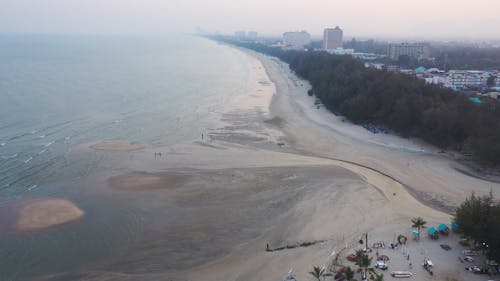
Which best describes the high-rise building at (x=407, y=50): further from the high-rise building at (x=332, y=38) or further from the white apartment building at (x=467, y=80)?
the white apartment building at (x=467, y=80)

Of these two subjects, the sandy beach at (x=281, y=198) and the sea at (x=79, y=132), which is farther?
the sea at (x=79, y=132)

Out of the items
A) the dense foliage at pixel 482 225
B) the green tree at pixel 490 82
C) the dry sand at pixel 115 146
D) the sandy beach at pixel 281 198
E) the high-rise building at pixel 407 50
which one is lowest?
the sandy beach at pixel 281 198

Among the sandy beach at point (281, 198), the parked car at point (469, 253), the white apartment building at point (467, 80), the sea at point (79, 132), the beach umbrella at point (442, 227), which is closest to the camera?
the parked car at point (469, 253)

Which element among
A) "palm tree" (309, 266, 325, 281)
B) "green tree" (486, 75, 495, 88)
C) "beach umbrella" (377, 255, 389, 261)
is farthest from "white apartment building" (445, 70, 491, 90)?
"palm tree" (309, 266, 325, 281)

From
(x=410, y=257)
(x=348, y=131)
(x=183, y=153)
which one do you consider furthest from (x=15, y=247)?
(x=348, y=131)

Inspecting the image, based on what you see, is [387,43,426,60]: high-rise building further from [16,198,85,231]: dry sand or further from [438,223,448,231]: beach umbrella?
[16,198,85,231]: dry sand

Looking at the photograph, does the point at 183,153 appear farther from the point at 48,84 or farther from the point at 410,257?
the point at 48,84

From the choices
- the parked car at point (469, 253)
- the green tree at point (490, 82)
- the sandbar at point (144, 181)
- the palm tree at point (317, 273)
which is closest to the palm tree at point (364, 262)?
the palm tree at point (317, 273)
